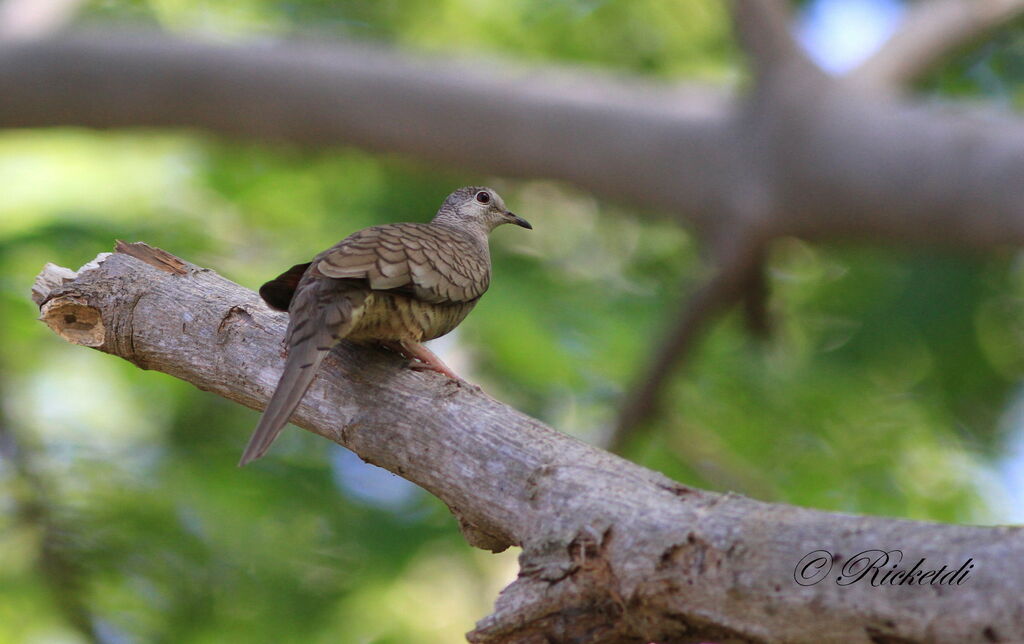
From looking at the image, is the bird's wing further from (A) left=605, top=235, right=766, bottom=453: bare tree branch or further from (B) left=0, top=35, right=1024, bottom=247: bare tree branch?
(B) left=0, top=35, right=1024, bottom=247: bare tree branch

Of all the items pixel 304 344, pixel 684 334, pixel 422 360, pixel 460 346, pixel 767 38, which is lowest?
pixel 304 344

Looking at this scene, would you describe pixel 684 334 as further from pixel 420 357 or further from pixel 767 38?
pixel 420 357

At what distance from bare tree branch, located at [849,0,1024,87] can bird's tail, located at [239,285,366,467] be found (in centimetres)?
603

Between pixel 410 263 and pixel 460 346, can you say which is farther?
pixel 460 346

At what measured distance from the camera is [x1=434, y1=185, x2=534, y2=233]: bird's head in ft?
14.4

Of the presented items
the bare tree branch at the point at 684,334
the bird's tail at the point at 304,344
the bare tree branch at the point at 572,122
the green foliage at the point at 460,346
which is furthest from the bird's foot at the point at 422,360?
the bare tree branch at the point at 572,122

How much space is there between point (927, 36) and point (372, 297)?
6.51 m

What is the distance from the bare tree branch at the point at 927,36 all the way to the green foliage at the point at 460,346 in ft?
5.03

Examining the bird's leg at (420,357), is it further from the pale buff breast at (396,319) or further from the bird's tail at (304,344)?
the bird's tail at (304,344)

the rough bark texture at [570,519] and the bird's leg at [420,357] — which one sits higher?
the bird's leg at [420,357]

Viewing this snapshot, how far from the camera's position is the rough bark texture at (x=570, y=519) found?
2137 millimetres

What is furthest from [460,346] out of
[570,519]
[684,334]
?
[570,519]

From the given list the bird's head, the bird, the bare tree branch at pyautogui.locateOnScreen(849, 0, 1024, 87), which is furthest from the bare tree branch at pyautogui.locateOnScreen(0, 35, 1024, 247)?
the bird

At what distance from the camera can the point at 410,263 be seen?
3186mm
